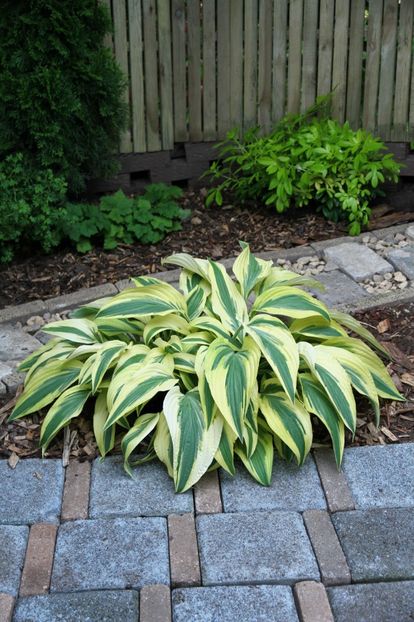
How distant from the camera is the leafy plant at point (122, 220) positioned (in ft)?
15.4

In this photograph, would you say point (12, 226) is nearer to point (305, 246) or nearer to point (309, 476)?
point (305, 246)

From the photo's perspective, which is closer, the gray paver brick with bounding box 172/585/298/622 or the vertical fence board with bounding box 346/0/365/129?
the gray paver brick with bounding box 172/585/298/622

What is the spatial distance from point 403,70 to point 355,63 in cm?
30

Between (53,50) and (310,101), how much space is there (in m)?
1.69

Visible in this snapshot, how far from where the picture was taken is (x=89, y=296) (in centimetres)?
425

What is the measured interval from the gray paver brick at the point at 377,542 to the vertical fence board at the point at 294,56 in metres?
3.15

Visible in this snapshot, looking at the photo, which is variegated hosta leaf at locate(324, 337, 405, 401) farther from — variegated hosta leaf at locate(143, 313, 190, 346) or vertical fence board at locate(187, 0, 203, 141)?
vertical fence board at locate(187, 0, 203, 141)

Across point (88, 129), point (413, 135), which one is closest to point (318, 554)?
point (88, 129)

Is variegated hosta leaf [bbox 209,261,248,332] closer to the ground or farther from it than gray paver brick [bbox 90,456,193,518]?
farther from it

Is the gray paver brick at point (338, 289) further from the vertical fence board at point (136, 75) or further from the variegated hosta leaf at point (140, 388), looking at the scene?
the vertical fence board at point (136, 75)

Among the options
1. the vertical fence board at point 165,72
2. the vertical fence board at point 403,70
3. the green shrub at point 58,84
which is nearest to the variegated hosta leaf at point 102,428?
the green shrub at point 58,84

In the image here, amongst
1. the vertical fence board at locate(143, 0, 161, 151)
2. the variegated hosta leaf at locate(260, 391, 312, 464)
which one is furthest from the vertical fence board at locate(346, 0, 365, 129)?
→ the variegated hosta leaf at locate(260, 391, 312, 464)

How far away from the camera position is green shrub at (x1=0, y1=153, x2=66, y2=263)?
4.24 meters

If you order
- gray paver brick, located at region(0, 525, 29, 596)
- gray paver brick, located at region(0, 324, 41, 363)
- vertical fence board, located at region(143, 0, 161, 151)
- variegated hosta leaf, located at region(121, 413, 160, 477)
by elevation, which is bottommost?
gray paver brick, located at region(0, 525, 29, 596)
